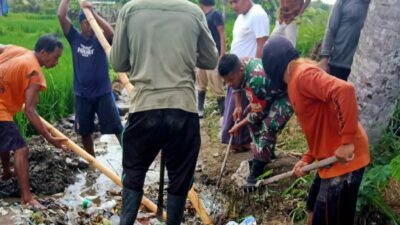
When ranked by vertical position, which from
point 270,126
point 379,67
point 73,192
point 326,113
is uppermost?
point 379,67

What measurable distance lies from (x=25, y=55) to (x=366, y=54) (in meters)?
2.97

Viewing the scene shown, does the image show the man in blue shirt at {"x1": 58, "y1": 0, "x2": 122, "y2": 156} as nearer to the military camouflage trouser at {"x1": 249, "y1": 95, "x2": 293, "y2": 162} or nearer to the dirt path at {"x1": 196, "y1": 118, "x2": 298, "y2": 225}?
the dirt path at {"x1": 196, "y1": 118, "x2": 298, "y2": 225}

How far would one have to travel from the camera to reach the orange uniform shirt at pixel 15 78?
4172mm

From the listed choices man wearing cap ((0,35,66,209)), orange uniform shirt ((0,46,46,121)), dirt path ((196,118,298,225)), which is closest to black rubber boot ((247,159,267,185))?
dirt path ((196,118,298,225))

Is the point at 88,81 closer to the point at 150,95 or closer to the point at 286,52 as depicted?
the point at 150,95

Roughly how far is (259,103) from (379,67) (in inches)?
45.9

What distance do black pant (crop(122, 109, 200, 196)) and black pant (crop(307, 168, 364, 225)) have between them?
0.90 meters

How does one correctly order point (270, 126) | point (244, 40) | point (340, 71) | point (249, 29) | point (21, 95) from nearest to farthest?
point (21, 95), point (270, 126), point (340, 71), point (249, 29), point (244, 40)

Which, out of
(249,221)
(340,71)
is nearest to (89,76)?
(249,221)

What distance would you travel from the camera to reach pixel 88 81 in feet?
17.2

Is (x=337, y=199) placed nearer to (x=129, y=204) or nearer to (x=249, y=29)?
(x=129, y=204)

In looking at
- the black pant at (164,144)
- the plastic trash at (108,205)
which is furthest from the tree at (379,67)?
the plastic trash at (108,205)

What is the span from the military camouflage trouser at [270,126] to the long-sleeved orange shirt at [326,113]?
128 centimetres

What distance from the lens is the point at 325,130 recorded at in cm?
289
